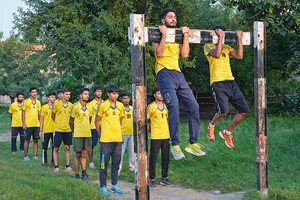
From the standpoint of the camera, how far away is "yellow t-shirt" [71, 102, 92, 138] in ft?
28.3

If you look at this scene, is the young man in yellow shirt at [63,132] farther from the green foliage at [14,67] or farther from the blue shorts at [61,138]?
the green foliage at [14,67]

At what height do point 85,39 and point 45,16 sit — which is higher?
point 45,16

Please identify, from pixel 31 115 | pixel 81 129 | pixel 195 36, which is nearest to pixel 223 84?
pixel 195 36

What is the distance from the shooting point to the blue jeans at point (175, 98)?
539cm

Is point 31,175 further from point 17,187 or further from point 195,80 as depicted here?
point 195,80

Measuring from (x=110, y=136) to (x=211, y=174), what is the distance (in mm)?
2662

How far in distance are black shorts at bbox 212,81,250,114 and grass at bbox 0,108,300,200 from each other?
140 cm

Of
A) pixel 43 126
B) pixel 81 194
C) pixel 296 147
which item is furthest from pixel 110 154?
pixel 296 147

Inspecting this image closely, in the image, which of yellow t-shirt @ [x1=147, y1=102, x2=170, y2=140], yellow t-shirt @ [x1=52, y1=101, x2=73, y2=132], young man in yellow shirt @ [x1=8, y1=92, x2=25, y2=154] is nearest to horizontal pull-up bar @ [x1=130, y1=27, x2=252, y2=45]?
yellow t-shirt @ [x1=147, y1=102, x2=170, y2=140]

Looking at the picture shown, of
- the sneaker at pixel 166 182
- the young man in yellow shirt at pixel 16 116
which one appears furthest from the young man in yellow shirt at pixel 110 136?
the young man in yellow shirt at pixel 16 116

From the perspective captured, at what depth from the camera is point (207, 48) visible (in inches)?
253

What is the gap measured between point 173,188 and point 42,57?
43.3ft

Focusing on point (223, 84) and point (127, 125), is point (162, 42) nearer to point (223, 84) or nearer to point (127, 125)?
point (223, 84)

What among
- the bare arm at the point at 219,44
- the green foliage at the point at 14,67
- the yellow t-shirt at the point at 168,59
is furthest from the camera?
the green foliage at the point at 14,67
